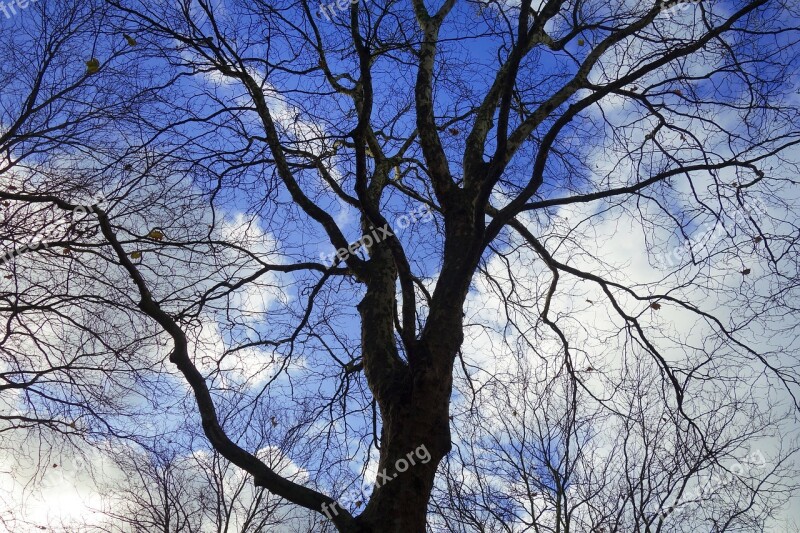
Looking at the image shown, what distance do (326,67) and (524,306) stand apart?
10.0ft

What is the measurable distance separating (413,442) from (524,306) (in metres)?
3.28

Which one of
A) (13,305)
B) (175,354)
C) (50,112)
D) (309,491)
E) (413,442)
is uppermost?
(50,112)

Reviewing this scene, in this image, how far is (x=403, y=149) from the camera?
6.09 m

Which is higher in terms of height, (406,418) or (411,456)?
(406,418)

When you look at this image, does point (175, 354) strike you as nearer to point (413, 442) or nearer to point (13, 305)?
point (413, 442)

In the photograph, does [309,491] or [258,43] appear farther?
[258,43]

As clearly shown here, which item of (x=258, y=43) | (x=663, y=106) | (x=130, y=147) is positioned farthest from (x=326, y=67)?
(x=663, y=106)

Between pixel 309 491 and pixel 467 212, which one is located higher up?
pixel 467 212

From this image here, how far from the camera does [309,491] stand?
2816 millimetres

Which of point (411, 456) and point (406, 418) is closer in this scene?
point (411, 456)

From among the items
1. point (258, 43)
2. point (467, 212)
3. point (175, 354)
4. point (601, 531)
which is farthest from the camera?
point (601, 531)

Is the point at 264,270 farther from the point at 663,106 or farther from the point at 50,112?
the point at 663,106

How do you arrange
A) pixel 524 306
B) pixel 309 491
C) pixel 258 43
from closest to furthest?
1. pixel 309 491
2. pixel 258 43
3. pixel 524 306

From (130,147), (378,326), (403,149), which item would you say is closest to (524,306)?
(403,149)
